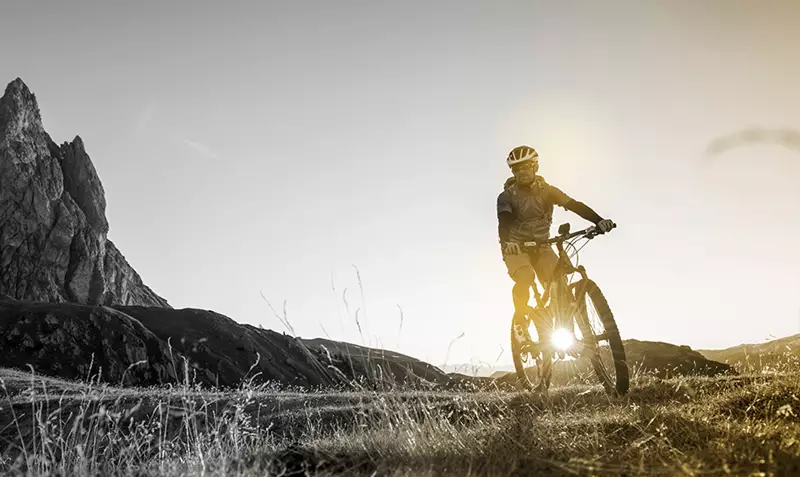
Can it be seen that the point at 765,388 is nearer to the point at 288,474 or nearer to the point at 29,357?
the point at 288,474

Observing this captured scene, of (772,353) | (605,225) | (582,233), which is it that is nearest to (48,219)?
(582,233)

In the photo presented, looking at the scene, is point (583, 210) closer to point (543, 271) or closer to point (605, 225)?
point (605, 225)

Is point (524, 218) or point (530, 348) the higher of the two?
point (524, 218)

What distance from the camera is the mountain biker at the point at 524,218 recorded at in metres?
7.52

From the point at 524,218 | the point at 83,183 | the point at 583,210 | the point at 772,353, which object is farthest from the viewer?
the point at 83,183

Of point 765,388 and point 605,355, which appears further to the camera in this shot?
point 605,355

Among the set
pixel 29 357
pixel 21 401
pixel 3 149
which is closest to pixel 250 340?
pixel 29 357

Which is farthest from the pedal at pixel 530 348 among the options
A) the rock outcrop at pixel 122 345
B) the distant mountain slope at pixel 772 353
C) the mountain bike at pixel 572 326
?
the rock outcrop at pixel 122 345

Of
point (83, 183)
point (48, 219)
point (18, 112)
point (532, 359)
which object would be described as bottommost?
point (532, 359)

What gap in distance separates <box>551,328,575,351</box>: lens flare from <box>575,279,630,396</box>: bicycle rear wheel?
151mm

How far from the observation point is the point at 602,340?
6859mm

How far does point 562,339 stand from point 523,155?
2.34 metres

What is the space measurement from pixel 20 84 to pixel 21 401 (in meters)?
168

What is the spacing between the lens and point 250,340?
114 m
